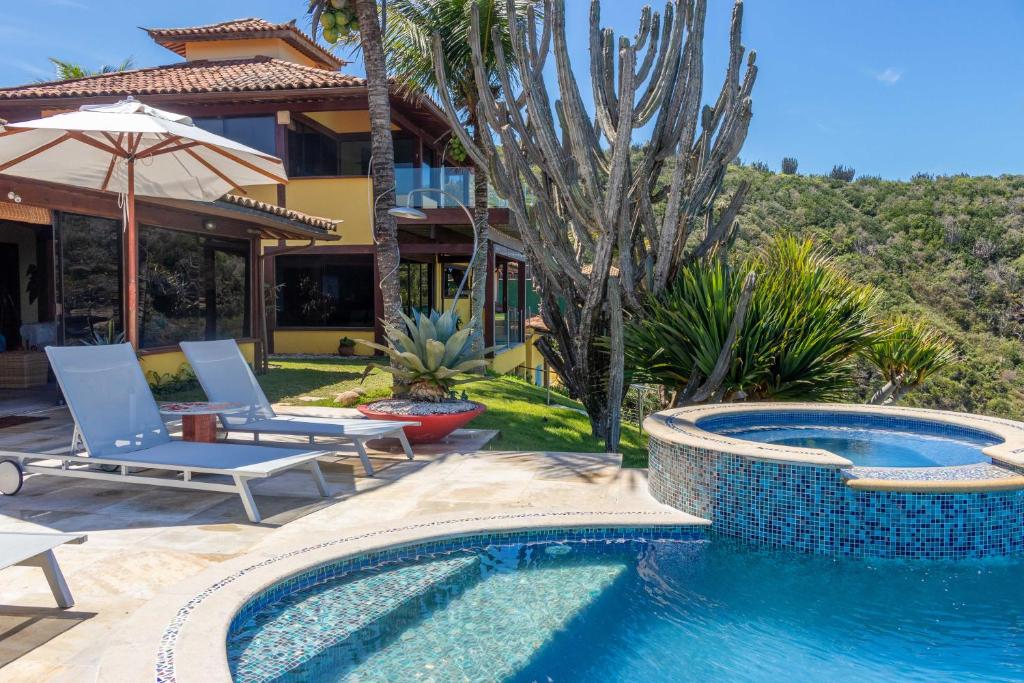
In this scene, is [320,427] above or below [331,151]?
below

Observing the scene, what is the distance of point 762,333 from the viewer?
945 centimetres

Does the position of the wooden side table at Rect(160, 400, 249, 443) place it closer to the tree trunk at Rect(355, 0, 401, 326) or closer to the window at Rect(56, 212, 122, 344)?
the tree trunk at Rect(355, 0, 401, 326)

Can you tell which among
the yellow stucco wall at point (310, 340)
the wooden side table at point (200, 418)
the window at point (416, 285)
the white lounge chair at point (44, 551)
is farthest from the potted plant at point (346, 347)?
the white lounge chair at point (44, 551)

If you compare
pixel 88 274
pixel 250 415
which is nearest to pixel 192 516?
pixel 250 415

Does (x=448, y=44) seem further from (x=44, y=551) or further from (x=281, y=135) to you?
(x=44, y=551)

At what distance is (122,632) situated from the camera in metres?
3.54

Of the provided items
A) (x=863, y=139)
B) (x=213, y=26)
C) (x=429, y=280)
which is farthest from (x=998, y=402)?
(x=863, y=139)

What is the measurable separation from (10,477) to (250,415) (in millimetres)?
2159

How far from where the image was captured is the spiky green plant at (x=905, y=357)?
11.4 m

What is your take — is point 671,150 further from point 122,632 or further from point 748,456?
point 122,632

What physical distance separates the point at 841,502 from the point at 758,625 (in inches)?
58.9

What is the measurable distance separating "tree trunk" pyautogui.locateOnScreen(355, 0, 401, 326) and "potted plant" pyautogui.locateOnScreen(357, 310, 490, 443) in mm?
1304

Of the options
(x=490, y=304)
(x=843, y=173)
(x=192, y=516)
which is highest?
(x=843, y=173)

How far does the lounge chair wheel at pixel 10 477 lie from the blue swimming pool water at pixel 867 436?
6.10 meters
